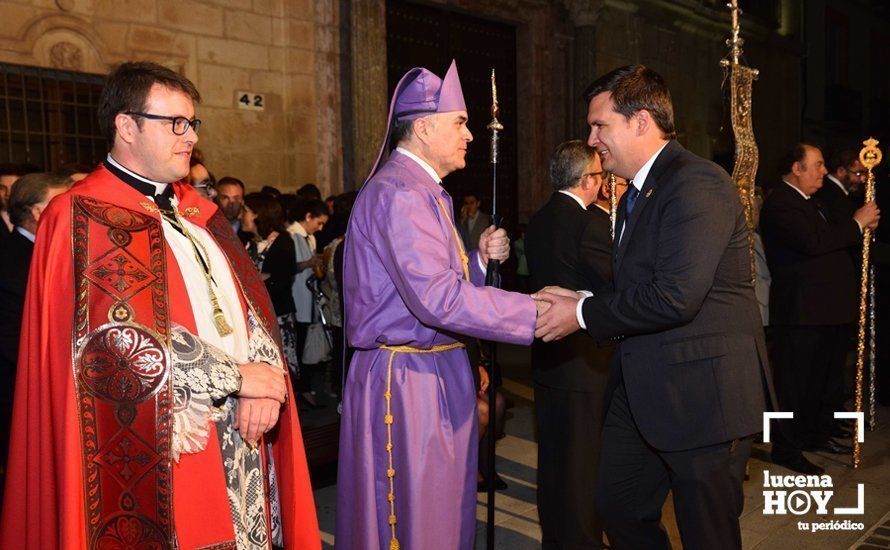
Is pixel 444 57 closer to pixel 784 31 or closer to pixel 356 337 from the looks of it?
pixel 356 337

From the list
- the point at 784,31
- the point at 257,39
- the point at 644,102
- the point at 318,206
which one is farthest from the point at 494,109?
the point at 784,31

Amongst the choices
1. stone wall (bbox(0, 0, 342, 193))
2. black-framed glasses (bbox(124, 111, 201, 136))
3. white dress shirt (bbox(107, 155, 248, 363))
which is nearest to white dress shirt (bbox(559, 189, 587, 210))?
white dress shirt (bbox(107, 155, 248, 363))

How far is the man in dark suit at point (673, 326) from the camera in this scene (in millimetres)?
2619

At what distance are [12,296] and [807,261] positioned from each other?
4.78 metres

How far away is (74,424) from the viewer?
223cm

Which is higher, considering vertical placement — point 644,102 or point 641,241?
point 644,102

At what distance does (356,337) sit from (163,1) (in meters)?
6.55

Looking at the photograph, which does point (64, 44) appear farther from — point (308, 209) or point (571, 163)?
point (571, 163)

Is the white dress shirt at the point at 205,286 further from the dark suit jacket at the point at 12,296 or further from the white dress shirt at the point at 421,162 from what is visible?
the dark suit jacket at the point at 12,296

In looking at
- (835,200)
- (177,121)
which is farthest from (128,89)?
(835,200)

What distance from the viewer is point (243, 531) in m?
2.56

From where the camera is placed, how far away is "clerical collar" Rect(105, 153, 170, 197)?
2.47 meters

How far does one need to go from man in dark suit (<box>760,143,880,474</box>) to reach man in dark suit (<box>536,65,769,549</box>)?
2726 millimetres

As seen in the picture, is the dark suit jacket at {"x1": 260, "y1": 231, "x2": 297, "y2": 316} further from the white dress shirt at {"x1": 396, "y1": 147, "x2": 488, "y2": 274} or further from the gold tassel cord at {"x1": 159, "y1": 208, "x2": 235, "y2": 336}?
the gold tassel cord at {"x1": 159, "y1": 208, "x2": 235, "y2": 336}
